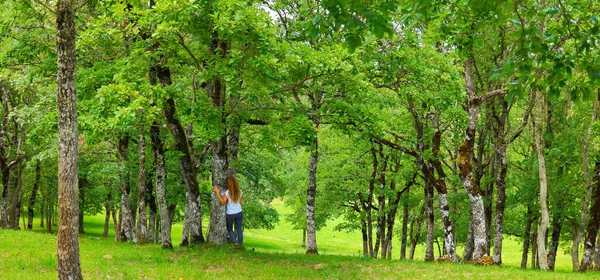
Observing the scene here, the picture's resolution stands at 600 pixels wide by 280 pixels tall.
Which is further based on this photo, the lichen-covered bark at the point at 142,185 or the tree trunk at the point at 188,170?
the lichen-covered bark at the point at 142,185

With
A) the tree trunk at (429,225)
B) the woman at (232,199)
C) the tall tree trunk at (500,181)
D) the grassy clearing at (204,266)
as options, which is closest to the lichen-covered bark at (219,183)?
the woman at (232,199)

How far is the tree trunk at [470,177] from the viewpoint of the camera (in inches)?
728

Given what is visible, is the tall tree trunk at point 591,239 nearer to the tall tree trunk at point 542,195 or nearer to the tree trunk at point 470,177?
the tall tree trunk at point 542,195

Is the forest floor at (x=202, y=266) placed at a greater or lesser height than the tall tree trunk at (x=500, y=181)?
lesser

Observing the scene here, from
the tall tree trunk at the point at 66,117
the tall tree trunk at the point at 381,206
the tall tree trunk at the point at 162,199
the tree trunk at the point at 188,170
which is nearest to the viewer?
the tall tree trunk at the point at 66,117

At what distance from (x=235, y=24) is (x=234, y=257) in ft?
24.2

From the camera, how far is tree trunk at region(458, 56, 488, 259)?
1848 cm

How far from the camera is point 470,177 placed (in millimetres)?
19047

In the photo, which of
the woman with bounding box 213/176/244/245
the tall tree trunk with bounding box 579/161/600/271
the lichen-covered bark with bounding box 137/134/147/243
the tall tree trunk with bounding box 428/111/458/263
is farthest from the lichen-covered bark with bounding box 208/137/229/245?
the tall tree trunk with bounding box 579/161/600/271

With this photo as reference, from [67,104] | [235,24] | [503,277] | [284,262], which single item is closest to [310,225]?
[284,262]

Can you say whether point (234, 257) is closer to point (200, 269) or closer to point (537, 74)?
point (200, 269)

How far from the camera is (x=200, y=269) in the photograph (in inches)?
526

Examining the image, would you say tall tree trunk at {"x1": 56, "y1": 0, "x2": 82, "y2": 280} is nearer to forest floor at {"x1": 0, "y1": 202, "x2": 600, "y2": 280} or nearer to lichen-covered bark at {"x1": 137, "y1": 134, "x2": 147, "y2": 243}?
forest floor at {"x1": 0, "y1": 202, "x2": 600, "y2": 280}

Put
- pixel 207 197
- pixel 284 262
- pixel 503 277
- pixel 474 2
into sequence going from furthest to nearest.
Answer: pixel 207 197 → pixel 284 262 → pixel 503 277 → pixel 474 2
